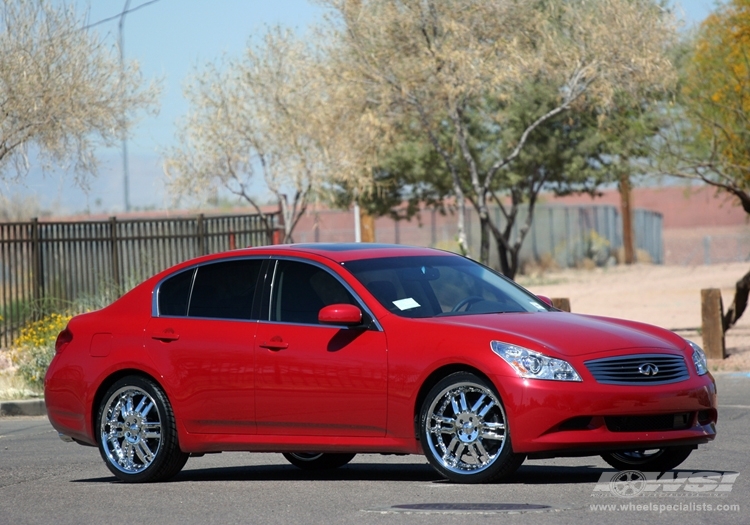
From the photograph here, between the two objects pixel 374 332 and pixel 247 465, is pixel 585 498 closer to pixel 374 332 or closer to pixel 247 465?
pixel 374 332

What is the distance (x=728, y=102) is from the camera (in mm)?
19031

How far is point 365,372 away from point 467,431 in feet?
2.52

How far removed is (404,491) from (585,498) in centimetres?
114

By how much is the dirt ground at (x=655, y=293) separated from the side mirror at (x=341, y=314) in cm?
1005

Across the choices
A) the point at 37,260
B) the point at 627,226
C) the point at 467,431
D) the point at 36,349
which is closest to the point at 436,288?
the point at 467,431

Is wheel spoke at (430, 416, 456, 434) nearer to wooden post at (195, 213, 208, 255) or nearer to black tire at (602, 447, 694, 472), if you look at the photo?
black tire at (602, 447, 694, 472)

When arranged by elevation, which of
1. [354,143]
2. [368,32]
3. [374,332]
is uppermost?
[368,32]

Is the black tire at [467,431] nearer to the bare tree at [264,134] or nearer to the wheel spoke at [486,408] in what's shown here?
the wheel spoke at [486,408]

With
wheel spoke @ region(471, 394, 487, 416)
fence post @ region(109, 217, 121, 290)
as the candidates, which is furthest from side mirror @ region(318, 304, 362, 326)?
fence post @ region(109, 217, 121, 290)

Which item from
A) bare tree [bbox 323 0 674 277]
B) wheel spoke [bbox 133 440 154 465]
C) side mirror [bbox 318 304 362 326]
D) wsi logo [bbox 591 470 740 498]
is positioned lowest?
wsi logo [bbox 591 470 740 498]

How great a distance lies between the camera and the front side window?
8297 millimetres

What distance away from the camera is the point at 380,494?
7.52 metres

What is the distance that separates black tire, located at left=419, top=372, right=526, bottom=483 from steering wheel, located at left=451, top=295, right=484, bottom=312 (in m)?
0.75

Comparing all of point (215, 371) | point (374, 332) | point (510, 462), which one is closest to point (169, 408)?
point (215, 371)
